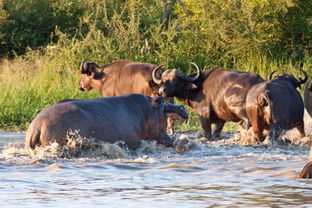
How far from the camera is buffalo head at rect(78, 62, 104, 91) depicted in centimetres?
1521

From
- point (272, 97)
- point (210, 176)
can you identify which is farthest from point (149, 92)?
point (210, 176)

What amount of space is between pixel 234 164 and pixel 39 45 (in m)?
15.9

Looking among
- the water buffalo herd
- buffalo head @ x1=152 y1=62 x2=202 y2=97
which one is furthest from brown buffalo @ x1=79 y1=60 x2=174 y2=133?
buffalo head @ x1=152 y1=62 x2=202 y2=97

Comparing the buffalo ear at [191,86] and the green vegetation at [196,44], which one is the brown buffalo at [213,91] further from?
the green vegetation at [196,44]

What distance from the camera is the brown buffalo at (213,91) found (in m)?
12.4

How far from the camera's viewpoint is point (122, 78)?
47.7 ft

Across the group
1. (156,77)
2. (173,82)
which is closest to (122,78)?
(156,77)

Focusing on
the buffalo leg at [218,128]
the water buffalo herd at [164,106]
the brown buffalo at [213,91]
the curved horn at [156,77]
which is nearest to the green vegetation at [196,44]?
the water buffalo herd at [164,106]

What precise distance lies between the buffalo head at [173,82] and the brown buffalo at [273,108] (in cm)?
193

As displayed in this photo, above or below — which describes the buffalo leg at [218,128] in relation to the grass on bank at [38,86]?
below

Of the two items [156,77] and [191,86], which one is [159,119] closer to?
[191,86]

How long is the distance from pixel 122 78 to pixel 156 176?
629 cm

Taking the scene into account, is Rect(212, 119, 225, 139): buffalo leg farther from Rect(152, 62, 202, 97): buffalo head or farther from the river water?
the river water

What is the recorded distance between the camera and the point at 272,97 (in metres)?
11.1
